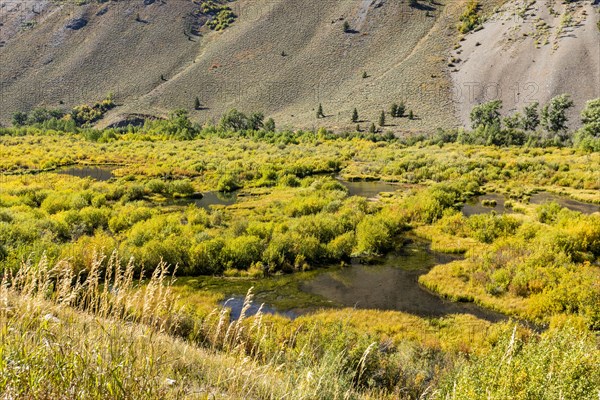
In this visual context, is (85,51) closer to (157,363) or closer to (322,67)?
(322,67)

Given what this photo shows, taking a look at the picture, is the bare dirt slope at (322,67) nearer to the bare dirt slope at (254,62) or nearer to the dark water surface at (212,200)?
the bare dirt slope at (254,62)

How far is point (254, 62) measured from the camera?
5007 inches

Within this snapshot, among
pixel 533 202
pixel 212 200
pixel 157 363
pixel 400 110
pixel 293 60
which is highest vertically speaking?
pixel 293 60

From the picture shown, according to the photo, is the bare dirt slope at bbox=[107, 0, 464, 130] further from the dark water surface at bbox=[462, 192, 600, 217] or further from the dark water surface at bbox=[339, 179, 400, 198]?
the dark water surface at bbox=[462, 192, 600, 217]

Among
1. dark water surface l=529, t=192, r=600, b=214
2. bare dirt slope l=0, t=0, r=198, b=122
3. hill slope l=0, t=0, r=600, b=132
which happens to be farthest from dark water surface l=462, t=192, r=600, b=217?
bare dirt slope l=0, t=0, r=198, b=122

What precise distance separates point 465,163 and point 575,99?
184 ft

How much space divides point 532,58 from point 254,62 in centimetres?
8065

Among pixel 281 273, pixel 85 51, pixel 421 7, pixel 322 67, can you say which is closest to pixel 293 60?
pixel 322 67

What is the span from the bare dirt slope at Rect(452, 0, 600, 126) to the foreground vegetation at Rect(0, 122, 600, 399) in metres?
49.2

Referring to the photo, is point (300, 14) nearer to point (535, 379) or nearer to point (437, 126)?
point (437, 126)

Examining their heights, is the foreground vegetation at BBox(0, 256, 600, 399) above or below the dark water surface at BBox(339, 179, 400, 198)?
above

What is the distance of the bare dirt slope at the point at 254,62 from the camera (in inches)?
4220

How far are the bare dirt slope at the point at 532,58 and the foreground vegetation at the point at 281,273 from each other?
162 feet

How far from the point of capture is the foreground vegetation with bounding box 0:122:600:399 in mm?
3588
